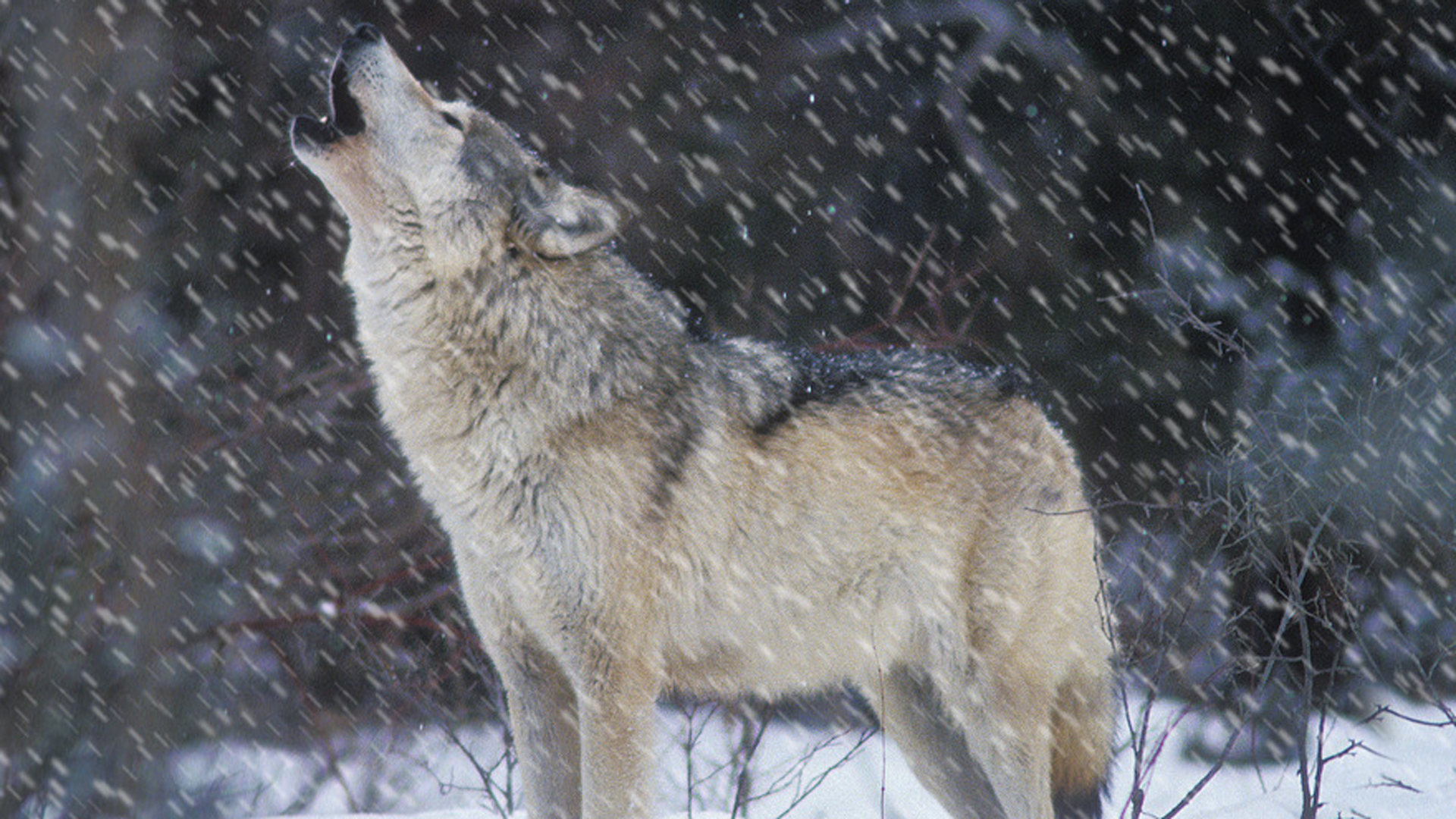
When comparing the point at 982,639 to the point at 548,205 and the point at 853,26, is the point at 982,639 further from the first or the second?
the point at 853,26

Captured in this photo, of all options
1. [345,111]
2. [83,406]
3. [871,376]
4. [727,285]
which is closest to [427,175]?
[345,111]

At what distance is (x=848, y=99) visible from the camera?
305 inches

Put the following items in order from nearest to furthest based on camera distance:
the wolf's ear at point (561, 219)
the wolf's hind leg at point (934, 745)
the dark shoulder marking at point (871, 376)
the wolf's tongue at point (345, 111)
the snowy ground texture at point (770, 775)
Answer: the wolf's tongue at point (345, 111), the wolf's ear at point (561, 219), the dark shoulder marking at point (871, 376), the wolf's hind leg at point (934, 745), the snowy ground texture at point (770, 775)

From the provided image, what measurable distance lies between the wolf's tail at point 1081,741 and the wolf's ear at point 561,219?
2041 millimetres

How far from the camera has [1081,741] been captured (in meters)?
3.75

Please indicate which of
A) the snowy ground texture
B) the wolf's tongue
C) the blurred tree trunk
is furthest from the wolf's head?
the snowy ground texture

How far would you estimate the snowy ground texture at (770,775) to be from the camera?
18.7 ft

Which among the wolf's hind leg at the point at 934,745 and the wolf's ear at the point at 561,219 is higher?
the wolf's ear at the point at 561,219

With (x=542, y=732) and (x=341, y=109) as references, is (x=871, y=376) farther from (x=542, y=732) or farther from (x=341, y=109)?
(x=341, y=109)

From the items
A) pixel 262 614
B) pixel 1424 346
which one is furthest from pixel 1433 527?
pixel 262 614

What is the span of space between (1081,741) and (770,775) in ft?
10.2

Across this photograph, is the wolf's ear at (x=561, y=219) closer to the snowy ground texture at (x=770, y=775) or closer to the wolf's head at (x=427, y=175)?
the wolf's head at (x=427, y=175)

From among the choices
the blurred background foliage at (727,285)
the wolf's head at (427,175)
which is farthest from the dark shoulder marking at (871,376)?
the wolf's head at (427,175)

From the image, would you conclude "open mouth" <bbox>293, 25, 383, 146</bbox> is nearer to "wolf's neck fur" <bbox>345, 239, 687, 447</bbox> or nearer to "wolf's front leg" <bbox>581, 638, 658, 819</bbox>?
"wolf's neck fur" <bbox>345, 239, 687, 447</bbox>
